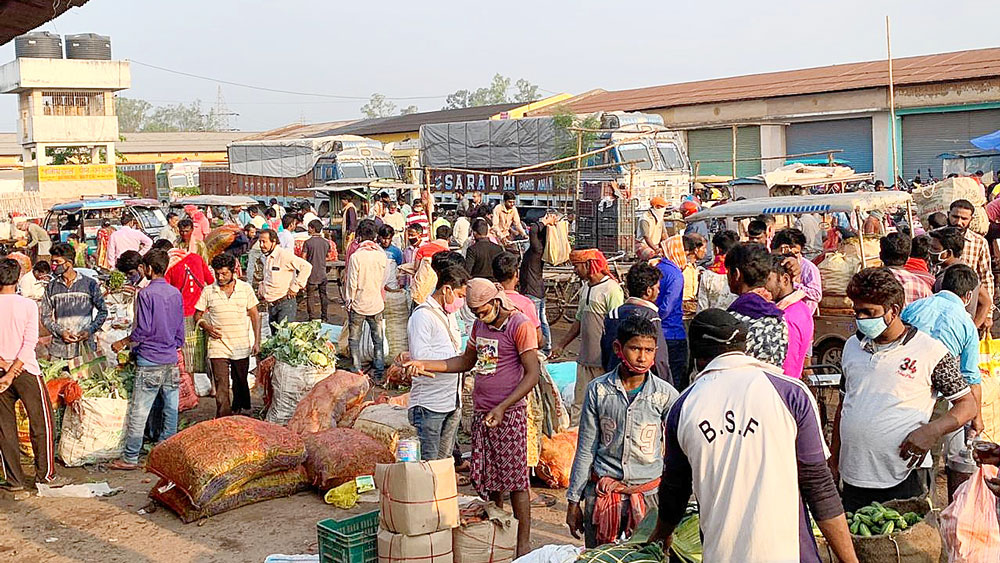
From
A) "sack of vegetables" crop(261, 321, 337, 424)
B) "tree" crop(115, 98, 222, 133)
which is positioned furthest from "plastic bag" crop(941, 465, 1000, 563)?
"tree" crop(115, 98, 222, 133)

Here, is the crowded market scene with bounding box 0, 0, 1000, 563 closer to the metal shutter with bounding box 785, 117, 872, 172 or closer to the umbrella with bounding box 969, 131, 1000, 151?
the umbrella with bounding box 969, 131, 1000, 151

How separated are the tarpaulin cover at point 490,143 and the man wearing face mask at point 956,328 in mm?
19857

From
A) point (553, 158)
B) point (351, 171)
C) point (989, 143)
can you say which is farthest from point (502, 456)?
point (351, 171)

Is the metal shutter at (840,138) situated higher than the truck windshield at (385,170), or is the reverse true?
the metal shutter at (840,138)

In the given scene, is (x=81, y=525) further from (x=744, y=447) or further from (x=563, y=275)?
(x=563, y=275)

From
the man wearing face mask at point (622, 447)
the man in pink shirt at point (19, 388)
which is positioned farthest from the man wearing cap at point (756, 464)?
the man in pink shirt at point (19, 388)

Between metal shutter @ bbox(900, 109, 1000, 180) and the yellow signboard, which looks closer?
metal shutter @ bbox(900, 109, 1000, 180)

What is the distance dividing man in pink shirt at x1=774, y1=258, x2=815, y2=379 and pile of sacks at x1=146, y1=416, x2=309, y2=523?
3810 millimetres

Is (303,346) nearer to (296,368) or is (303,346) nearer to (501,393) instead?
(296,368)

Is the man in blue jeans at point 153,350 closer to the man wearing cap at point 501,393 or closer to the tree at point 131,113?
the man wearing cap at point 501,393

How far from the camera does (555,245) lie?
40.4 ft

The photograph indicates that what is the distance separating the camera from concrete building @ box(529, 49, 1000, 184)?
29016mm

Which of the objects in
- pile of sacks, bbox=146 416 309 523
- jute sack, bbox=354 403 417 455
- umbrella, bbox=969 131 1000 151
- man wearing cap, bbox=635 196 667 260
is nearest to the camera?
pile of sacks, bbox=146 416 309 523

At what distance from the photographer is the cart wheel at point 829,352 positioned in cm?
935
